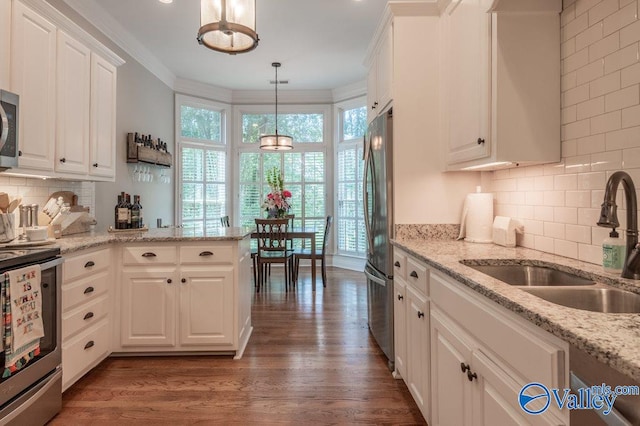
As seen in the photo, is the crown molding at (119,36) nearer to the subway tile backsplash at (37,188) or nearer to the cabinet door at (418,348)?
the subway tile backsplash at (37,188)

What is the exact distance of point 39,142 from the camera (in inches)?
89.3

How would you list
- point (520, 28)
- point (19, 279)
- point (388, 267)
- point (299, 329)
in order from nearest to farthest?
1. point (19, 279)
2. point (520, 28)
3. point (388, 267)
4. point (299, 329)

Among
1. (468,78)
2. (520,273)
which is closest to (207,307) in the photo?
(520,273)

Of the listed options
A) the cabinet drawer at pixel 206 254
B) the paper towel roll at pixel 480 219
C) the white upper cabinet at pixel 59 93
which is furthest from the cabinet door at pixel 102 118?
the paper towel roll at pixel 480 219

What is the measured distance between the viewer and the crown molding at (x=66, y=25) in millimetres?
2205

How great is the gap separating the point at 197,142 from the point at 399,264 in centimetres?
459

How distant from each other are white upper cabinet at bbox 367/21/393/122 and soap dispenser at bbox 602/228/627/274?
1593 millimetres

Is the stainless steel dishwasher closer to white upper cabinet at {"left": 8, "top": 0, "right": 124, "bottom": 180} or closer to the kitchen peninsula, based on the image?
the kitchen peninsula

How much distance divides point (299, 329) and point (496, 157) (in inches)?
89.2

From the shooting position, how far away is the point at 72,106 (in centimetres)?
256

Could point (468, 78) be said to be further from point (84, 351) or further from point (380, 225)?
point (84, 351)

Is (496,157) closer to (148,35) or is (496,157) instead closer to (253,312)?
(253,312)

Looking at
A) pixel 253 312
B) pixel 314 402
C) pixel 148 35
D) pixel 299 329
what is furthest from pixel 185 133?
pixel 314 402

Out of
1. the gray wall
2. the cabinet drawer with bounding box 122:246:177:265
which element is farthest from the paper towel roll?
the gray wall
